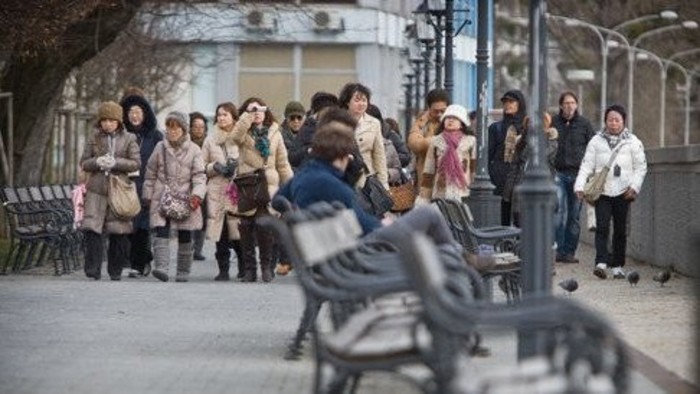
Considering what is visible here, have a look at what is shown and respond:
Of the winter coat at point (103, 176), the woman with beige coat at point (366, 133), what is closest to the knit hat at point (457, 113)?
the woman with beige coat at point (366, 133)

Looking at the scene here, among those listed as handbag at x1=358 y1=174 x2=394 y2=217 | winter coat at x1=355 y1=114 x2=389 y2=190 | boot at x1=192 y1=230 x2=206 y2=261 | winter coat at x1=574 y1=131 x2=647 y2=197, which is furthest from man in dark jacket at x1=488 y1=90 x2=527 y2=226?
boot at x1=192 y1=230 x2=206 y2=261

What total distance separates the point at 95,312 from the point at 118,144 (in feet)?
17.7

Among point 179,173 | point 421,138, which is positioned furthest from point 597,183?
point 179,173

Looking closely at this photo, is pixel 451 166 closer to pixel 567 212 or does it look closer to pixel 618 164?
pixel 618 164

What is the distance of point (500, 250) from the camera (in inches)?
757

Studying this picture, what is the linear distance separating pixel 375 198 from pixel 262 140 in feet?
10.8

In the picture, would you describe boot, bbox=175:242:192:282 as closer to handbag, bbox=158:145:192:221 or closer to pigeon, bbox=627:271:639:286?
handbag, bbox=158:145:192:221

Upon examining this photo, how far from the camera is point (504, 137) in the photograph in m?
26.5

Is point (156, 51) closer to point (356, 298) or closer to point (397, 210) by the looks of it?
point (397, 210)

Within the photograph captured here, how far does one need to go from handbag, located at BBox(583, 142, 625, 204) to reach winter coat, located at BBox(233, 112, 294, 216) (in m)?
3.02

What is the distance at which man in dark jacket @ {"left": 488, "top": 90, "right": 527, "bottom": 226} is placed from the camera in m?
26.5

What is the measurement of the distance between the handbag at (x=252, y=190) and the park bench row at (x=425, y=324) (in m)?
11.3

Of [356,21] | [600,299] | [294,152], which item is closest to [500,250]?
[600,299]

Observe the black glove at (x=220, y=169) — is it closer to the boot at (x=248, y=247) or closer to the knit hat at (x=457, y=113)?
the boot at (x=248, y=247)
